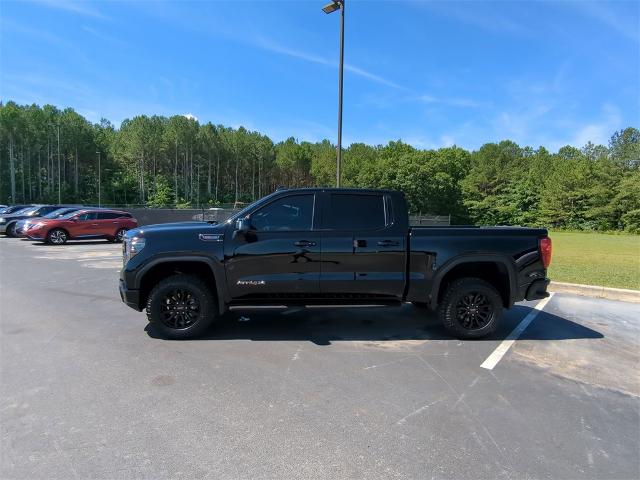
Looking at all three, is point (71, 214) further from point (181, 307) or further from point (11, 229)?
point (181, 307)

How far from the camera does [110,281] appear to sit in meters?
9.24

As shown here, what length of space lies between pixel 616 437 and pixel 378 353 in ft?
7.79

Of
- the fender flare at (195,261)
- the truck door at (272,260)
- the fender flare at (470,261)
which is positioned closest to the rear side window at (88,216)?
the fender flare at (195,261)

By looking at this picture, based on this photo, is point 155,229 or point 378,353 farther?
point 155,229

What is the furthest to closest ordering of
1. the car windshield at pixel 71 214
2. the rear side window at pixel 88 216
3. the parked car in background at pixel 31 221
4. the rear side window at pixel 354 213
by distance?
the rear side window at pixel 88 216, the car windshield at pixel 71 214, the parked car in background at pixel 31 221, the rear side window at pixel 354 213

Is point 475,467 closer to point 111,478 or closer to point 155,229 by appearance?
point 111,478

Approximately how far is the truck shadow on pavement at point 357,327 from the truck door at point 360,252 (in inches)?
26.4

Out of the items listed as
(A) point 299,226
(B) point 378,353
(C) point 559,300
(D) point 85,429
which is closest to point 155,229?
(A) point 299,226

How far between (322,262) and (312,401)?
77.2 inches

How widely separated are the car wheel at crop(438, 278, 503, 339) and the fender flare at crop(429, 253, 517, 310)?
19cm

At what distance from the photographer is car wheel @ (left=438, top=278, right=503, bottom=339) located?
214 inches

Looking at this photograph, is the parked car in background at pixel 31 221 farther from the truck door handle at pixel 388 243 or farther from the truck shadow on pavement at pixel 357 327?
the truck door handle at pixel 388 243

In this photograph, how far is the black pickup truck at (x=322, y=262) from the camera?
203 inches

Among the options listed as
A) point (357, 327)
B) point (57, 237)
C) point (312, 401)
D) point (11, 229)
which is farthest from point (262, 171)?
point (312, 401)
